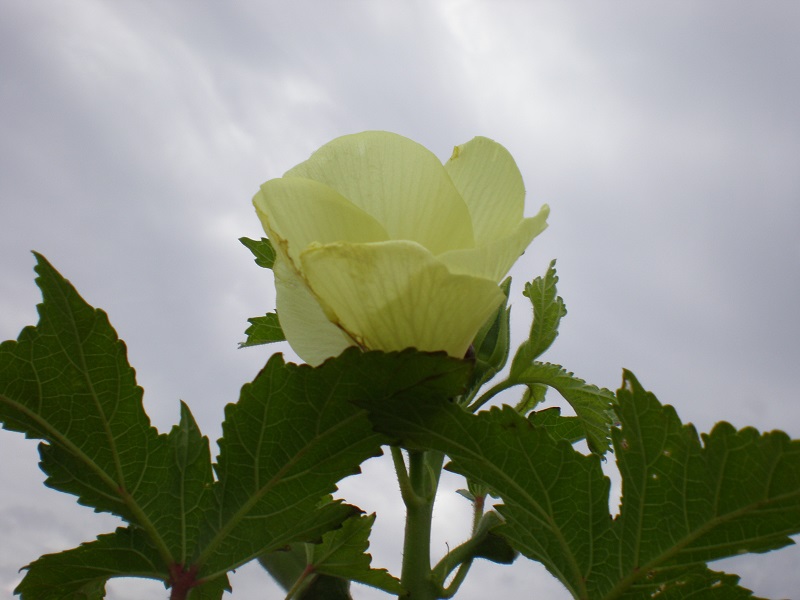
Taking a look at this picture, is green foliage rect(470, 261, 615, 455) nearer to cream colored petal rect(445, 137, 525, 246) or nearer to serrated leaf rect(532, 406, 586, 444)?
serrated leaf rect(532, 406, 586, 444)

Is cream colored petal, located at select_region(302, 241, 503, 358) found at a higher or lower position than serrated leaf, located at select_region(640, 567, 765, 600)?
higher

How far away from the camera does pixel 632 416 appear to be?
838mm

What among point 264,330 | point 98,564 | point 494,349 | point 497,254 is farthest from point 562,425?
point 98,564

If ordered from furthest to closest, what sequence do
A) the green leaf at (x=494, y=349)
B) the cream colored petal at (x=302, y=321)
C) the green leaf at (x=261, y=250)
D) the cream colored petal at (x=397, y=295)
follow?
1. the green leaf at (x=261, y=250)
2. the green leaf at (x=494, y=349)
3. the cream colored petal at (x=302, y=321)
4. the cream colored petal at (x=397, y=295)

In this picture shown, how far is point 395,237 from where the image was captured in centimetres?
88

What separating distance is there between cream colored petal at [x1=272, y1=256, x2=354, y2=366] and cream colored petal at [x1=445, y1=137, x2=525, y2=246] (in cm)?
24

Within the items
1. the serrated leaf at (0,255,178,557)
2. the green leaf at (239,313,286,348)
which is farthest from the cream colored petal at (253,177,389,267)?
the green leaf at (239,313,286,348)

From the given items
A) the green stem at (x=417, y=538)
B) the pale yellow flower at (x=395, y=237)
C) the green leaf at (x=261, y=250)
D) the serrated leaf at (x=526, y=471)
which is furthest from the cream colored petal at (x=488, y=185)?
the green leaf at (x=261, y=250)

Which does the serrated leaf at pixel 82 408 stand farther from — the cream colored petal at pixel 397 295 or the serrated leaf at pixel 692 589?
the serrated leaf at pixel 692 589

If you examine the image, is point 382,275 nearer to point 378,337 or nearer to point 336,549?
point 378,337

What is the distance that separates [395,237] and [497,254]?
0.14m

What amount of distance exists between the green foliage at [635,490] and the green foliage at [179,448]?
0.06 meters

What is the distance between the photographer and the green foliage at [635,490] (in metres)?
0.80

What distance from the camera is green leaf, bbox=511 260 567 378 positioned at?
4.50 feet
